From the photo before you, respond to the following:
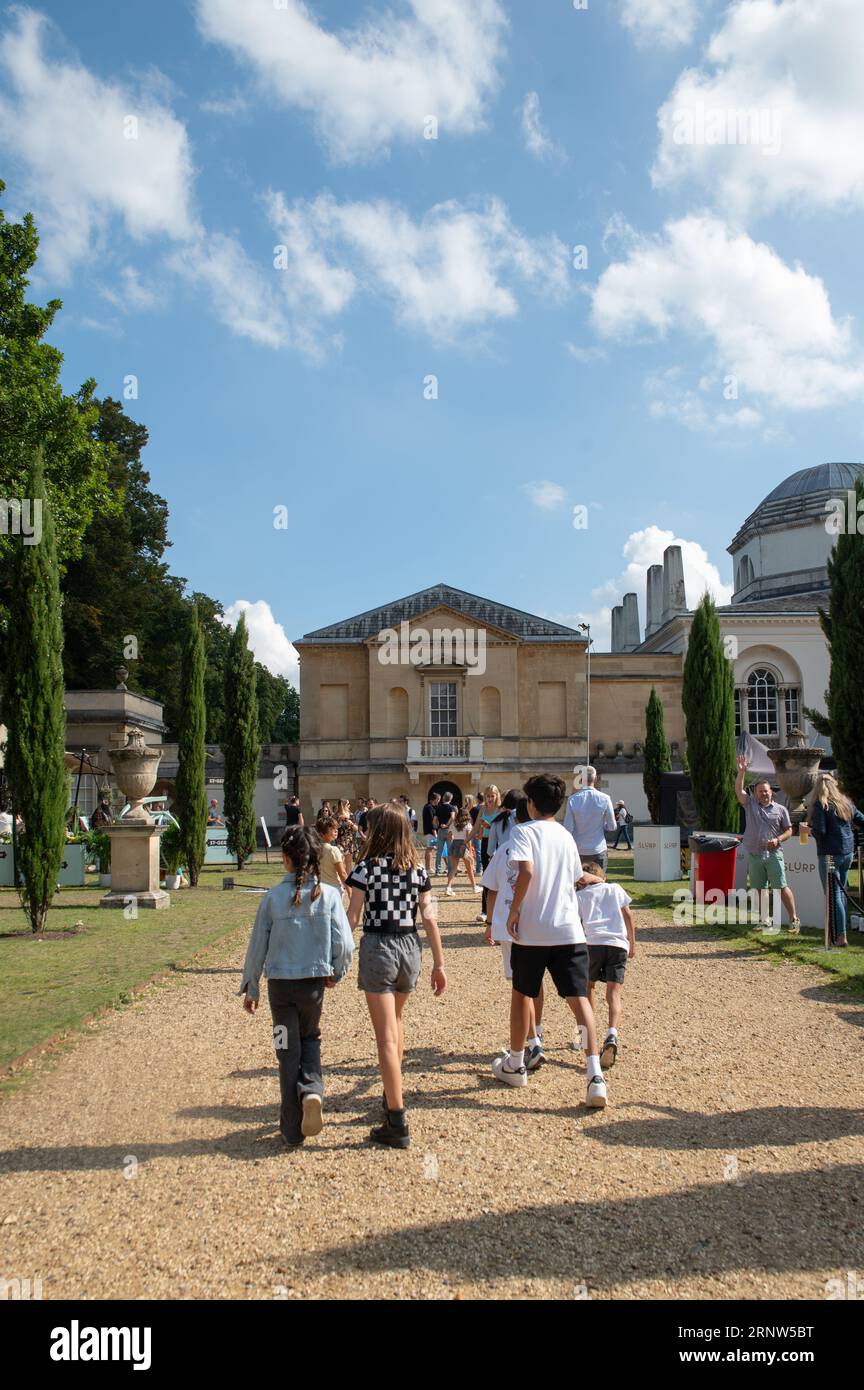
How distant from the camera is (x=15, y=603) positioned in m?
12.6

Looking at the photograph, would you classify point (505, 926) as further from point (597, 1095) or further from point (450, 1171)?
point (450, 1171)

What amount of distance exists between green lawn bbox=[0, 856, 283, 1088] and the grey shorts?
104 inches

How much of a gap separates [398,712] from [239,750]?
65.4 ft

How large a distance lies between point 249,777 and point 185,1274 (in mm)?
21364

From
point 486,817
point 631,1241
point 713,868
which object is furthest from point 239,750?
point 631,1241

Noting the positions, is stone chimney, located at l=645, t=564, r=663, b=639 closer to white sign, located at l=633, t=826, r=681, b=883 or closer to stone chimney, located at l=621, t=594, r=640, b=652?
stone chimney, located at l=621, t=594, r=640, b=652

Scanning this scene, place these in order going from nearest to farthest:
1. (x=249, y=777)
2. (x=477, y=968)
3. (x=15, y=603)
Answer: (x=477, y=968), (x=15, y=603), (x=249, y=777)

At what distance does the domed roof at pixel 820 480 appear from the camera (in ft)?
164

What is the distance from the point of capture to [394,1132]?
481 cm

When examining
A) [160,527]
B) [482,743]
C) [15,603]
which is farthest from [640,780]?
[15,603]

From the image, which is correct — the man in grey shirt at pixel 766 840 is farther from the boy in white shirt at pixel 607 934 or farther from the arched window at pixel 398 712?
the arched window at pixel 398 712

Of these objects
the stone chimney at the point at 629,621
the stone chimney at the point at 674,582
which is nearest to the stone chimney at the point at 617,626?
the stone chimney at the point at 629,621

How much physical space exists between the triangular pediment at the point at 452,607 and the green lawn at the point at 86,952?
2732cm
